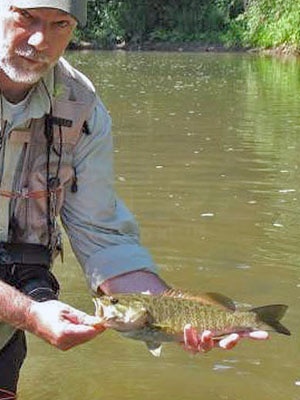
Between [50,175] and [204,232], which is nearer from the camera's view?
[50,175]

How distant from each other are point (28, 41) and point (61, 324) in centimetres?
88

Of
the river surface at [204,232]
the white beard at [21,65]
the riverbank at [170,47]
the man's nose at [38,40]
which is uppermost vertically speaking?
the man's nose at [38,40]

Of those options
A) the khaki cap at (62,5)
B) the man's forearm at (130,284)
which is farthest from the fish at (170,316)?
the khaki cap at (62,5)

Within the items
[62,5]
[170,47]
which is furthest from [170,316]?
[170,47]

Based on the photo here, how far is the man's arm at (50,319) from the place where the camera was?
298 cm

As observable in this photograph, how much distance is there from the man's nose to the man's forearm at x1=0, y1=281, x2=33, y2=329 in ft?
2.43

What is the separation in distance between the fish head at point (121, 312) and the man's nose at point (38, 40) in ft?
2.65

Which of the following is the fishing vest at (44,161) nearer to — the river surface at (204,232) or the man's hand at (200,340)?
the man's hand at (200,340)

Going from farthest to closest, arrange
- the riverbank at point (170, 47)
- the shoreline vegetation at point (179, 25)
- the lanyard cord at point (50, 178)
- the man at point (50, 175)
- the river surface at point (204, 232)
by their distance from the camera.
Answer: the riverbank at point (170, 47)
the shoreline vegetation at point (179, 25)
the river surface at point (204, 232)
the lanyard cord at point (50, 178)
the man at point (50, 175)

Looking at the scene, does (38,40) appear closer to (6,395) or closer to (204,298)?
(204,298)

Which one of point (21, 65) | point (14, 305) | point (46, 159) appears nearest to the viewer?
point (14, 305)

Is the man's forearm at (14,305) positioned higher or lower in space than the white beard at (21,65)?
lower

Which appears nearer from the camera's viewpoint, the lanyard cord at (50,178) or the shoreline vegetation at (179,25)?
the lanyard cord at (50,178)

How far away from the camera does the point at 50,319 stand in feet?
9.91
